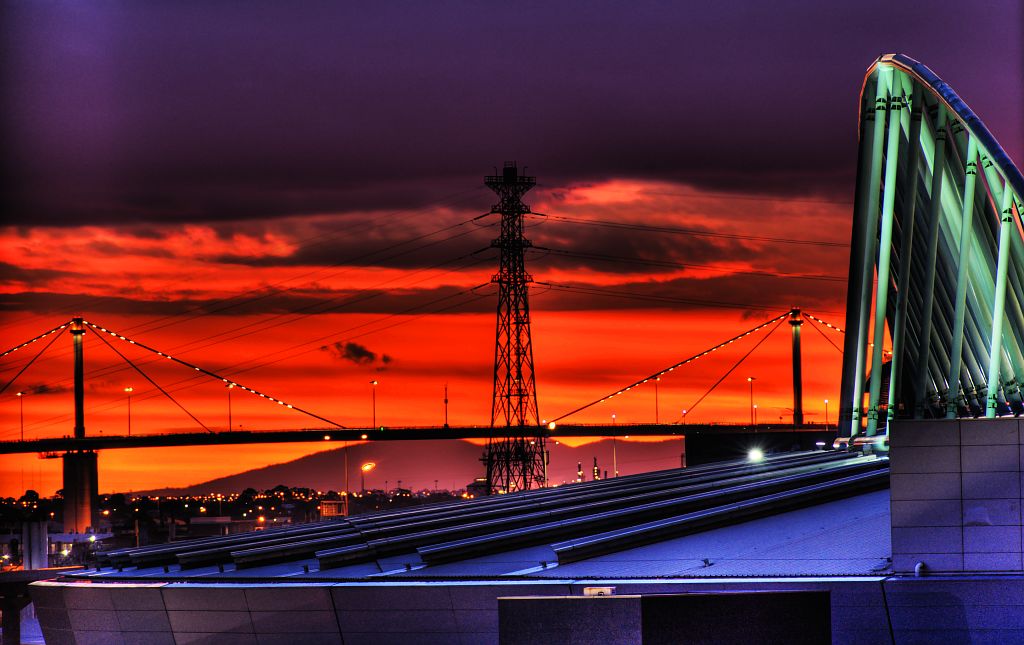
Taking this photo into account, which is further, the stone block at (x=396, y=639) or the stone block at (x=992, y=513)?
the stone block at (x=396, y=639)

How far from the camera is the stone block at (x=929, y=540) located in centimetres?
2272

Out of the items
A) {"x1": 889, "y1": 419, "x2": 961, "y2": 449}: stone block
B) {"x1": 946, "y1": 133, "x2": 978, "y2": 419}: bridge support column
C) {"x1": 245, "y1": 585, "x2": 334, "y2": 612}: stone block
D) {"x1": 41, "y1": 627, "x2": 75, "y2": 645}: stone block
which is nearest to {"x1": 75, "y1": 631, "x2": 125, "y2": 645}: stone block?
{"x1": 41, "y1": 627, "x2": 75, "y2": 645}: stone block

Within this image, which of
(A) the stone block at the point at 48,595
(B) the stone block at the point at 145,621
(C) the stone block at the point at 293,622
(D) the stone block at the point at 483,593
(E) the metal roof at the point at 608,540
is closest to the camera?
(D) the stone block at the point at 483,593

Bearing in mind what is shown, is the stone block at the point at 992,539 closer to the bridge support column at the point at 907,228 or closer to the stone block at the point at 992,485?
the stone block at the point at 992,485

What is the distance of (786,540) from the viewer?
25766 mm

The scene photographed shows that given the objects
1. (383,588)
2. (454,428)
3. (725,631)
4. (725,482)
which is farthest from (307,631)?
(454,428)

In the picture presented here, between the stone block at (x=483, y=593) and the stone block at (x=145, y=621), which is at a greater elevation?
the stone block at (x=483, y=593)

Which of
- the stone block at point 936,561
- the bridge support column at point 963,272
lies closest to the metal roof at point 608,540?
the stone block at point 936,561

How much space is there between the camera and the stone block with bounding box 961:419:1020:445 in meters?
22.5

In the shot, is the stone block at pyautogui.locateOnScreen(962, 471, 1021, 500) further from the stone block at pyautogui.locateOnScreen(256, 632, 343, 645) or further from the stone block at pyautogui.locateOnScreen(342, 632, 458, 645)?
the stone block at pyautogui.locateOnScreen(256, 632, 343, 645)

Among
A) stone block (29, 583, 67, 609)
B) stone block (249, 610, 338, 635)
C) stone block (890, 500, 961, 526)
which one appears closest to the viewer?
stone block (890, 500, 961, 526)

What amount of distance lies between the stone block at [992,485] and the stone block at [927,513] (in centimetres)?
31

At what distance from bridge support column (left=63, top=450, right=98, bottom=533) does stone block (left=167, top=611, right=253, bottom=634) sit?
9755 centimetres

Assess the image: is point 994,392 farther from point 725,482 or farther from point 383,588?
point 383,588
